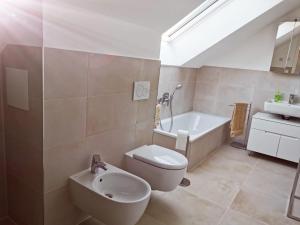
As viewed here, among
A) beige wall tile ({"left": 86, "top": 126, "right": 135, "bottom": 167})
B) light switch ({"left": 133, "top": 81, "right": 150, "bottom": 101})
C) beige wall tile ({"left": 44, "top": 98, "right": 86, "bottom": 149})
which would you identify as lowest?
beige wall tile ({"left": 86, "top": 126, "right": 135, "bottom": 167})

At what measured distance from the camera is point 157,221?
1928mm

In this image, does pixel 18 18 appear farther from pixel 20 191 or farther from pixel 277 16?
pixel 277 16

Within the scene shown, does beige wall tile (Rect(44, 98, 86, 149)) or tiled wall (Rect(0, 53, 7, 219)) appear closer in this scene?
beige wall tile (Rect(44, 98, 86, 149))

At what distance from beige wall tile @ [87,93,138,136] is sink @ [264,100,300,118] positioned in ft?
→ 7.13

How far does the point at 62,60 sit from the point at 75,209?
44.3 inches

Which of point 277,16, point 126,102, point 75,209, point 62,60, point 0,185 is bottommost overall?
point 75,209

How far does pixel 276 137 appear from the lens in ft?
10.3

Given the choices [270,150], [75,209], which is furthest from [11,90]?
[270,150]

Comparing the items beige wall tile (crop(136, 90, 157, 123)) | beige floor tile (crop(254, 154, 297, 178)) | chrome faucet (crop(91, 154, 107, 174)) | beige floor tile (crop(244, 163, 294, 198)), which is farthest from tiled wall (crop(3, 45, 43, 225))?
beige floor tile (crop(254, 154, 297, 178))

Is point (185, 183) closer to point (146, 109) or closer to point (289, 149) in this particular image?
point (146, 109)

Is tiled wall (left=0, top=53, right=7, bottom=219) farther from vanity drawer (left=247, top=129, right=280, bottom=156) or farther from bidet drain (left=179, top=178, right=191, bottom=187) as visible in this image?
vanity drawer (left=247, top=129, right=280, bottom=156)

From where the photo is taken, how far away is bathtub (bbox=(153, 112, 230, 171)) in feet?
9.25

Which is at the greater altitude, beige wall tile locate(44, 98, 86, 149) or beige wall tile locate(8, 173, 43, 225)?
beige wall tile locate(44, 98, 86, 149)

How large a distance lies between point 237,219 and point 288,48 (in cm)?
261
